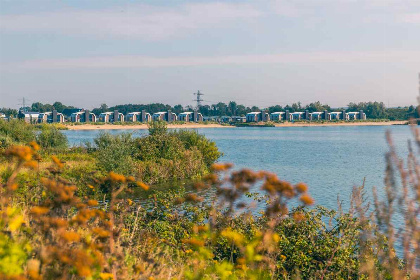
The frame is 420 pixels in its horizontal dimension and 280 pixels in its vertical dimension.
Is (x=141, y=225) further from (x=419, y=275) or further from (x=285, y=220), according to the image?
(x=419, y=275)

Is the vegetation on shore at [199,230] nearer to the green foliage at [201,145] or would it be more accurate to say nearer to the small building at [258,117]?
the green foliage at [201,145]

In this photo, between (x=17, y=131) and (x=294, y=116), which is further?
(x=294, y=116)

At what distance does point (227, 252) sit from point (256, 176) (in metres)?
7.18

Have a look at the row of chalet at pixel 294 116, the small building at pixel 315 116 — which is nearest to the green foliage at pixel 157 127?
the row of chalet at pixel 294 116

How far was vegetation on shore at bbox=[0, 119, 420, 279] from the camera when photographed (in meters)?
3.72

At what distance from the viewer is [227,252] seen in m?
10.8

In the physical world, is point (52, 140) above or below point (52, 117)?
below

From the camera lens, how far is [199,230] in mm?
6059

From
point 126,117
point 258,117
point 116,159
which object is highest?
point 126,117

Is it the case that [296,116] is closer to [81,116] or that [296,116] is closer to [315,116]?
[315,116]

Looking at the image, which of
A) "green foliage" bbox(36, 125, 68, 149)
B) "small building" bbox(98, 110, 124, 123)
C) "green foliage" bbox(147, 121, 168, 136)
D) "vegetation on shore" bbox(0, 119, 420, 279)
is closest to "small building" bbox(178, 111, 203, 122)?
"small building" bbox(98, 110, 124, 123)

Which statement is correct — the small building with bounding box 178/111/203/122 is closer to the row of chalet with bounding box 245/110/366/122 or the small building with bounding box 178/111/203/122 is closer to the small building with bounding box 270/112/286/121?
the row of chalet with bounding box 245/110/366/122

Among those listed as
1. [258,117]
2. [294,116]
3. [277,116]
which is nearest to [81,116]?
[258,117]

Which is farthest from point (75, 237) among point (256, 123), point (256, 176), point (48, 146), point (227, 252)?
point (256, 123)
